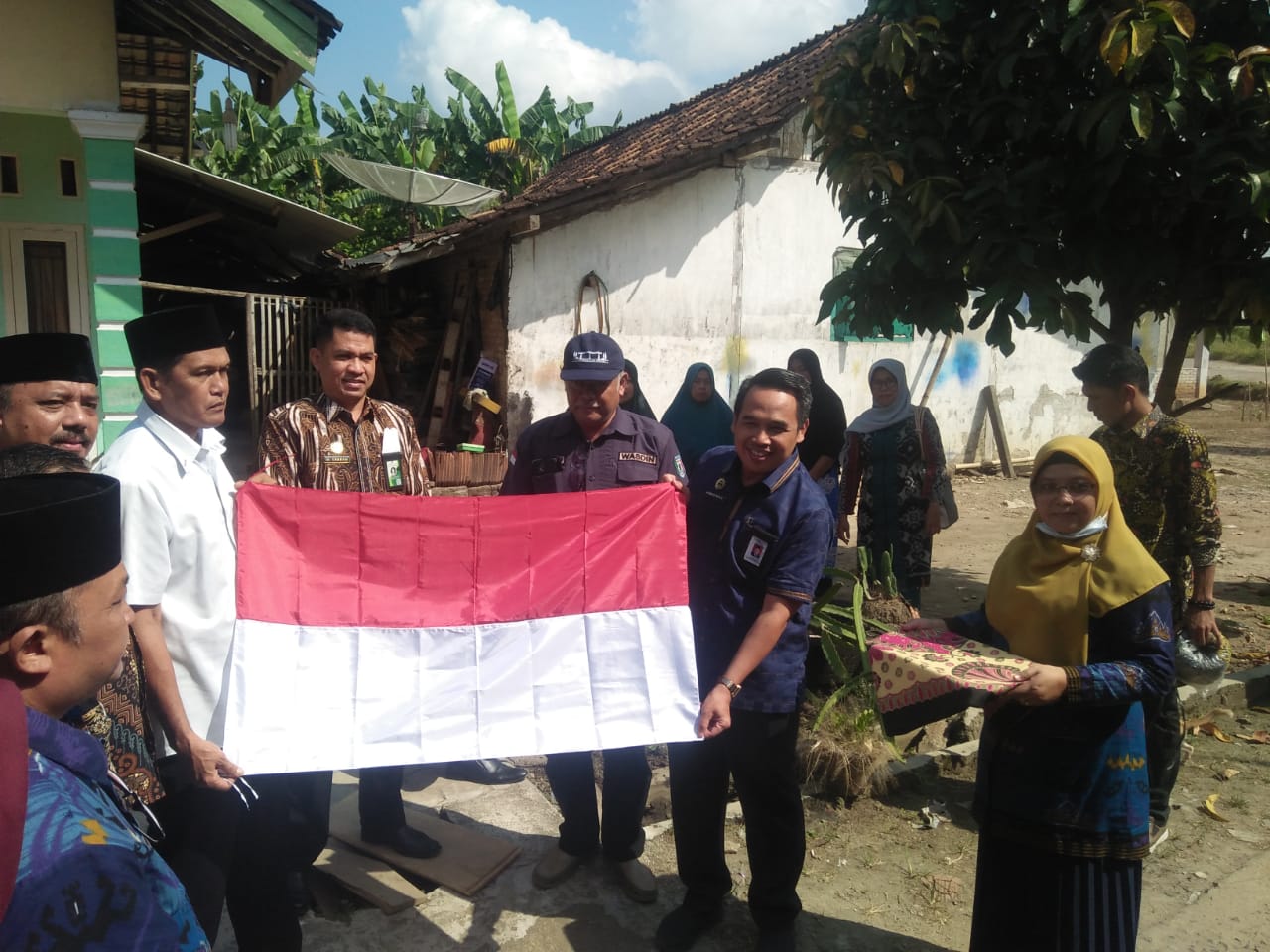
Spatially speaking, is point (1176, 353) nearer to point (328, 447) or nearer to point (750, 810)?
point (750, 810)

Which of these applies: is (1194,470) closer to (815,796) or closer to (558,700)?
(815,796)

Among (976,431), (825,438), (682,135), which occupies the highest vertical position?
(682,135)

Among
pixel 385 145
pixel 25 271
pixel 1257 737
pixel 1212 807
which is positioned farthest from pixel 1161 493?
pixel 385 145

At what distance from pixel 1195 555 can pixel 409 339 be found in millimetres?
9116

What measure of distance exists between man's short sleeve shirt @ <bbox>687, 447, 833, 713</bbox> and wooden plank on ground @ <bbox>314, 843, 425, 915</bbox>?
137 centimetres

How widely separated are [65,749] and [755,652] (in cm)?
192

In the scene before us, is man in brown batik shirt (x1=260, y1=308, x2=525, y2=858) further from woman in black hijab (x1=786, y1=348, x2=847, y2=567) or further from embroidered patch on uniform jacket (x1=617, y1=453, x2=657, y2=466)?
woman in black hijab (x1=786, y1=348, x2=847, y2=567)

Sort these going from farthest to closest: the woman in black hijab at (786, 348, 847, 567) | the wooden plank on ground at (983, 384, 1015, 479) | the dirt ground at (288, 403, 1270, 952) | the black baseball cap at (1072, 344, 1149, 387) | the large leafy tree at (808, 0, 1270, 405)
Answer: the wooden plank on ground at (983, 384, 1015, 479)
the woman in black hijab at (786, 348, 847, 567)
the large leafy tree at (808, 0, 1270, 405)
the black baseball cap at (1072, 344, 1149, 387)
the dirt ground at (288, 403, 1270, 952)

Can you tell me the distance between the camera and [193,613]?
2.43 m

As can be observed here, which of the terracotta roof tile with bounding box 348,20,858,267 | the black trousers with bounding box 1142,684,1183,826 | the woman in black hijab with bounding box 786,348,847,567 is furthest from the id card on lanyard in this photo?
the terracotta roof tile with bounding box 348,20,858,267

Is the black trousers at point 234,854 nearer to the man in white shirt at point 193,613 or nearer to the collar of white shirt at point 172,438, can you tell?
the man in white shirt at point 193,613

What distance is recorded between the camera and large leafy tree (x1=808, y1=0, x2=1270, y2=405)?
385cm

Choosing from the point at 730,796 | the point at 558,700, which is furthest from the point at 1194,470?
the point at 558,700

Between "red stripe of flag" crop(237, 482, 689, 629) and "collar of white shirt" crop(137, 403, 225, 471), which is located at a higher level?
"collar of white shirt" crop(137, 403, 225, 471)
